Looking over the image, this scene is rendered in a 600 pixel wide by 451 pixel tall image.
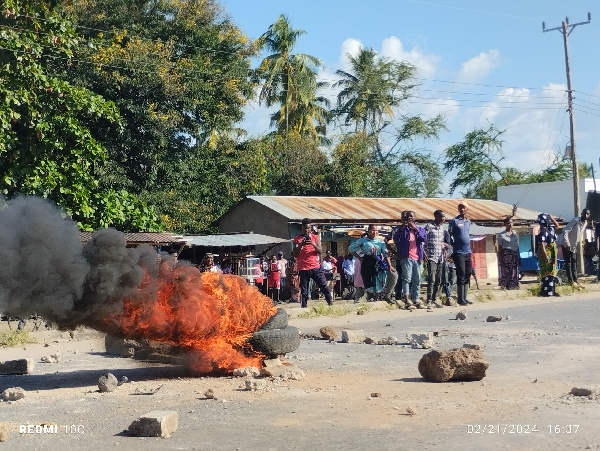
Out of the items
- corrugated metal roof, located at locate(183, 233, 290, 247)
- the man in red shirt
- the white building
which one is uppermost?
the white building

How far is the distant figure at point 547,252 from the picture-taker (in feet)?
63.6

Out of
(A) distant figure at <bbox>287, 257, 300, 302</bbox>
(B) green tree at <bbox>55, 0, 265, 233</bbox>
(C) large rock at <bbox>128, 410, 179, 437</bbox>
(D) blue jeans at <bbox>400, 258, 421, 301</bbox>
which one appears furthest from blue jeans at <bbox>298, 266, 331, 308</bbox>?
(B) green tree at <bbox>55, 0, 265, 233</bbox>

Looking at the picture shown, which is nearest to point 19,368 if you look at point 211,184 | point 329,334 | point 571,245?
point 329,334

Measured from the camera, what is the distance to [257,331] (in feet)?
29.3

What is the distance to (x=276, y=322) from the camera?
9078 mm

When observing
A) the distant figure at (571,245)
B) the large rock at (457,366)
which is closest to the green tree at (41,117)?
the large rock at (457,366)

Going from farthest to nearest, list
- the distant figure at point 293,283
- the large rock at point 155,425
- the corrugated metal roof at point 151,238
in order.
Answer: the distant figure at point 293,283
the corrugated metal roof at point 151,238
the large rock at point 155,425

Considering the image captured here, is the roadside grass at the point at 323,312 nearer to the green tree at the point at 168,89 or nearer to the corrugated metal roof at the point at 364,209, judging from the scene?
the corrugated metal roof at the point at 364,209

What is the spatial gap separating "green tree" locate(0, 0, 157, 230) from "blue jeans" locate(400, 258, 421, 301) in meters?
8.42

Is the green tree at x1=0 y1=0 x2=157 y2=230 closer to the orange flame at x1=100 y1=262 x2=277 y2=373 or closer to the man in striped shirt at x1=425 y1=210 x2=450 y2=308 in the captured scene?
the man in striped shirt at x1=425 y1=210 x2=450 y2=308

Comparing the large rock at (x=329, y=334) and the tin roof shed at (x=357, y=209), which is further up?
the tin roof shed at (x=357, y=209)

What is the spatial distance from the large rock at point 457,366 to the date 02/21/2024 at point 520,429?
187 centimetres

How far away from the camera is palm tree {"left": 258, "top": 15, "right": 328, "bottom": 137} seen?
153ft

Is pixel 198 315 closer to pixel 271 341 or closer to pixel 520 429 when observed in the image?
pixel 271 341
